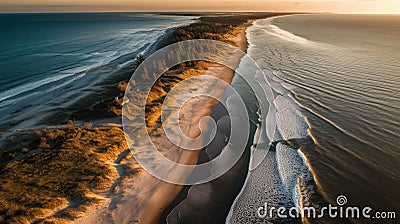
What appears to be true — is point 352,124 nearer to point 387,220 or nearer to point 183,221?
point 387,220

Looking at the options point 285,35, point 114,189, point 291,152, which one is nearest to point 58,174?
point 114,189

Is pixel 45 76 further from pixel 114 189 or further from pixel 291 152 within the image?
pixel 291 152

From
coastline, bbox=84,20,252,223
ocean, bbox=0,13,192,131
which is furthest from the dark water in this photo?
ocean, bbox=0,13,192,131

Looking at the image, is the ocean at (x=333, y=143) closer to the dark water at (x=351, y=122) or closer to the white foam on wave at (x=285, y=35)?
the dark water at (x=351, y=122)

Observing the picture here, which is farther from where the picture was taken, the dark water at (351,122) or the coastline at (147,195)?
the dark water at (351,122)

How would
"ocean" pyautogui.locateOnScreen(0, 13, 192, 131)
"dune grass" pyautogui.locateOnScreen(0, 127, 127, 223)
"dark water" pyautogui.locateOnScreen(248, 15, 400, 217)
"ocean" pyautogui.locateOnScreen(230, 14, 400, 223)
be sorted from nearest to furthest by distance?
"dune grass" pyautogui.locateOnScreen(0, 127, 127, 223) < "ocean" pyautogui.locateOnScreen(230, 14, 400, 223) < "dark water" pyautogui.locateOnScreen(248, 15, 400, 217) < "ocean" pyautogui.locateOnScreen(0, 13, 192, 131)

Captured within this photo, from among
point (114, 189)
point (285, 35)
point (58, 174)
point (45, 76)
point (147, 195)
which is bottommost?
point (45, 76)

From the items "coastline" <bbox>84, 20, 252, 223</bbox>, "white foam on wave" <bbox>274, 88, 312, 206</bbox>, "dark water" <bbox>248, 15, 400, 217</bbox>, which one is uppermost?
"dark water" <bbox>248, 15, 400, 217</bbox>

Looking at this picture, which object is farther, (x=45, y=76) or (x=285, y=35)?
(x=285, y=35)

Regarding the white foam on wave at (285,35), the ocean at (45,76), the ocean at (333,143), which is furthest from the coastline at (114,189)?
the white foam on wave at (285,35)

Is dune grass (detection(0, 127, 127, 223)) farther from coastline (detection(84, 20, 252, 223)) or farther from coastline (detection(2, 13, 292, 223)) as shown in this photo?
coastline (detection(84, 20, 252, 223))

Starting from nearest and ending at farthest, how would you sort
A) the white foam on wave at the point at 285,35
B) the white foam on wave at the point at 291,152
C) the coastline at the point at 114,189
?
1. the coastline at the point at 114,189
2. the white foam on wave at the point at 291,152
3. the white foam on wave at the point at 285,35
